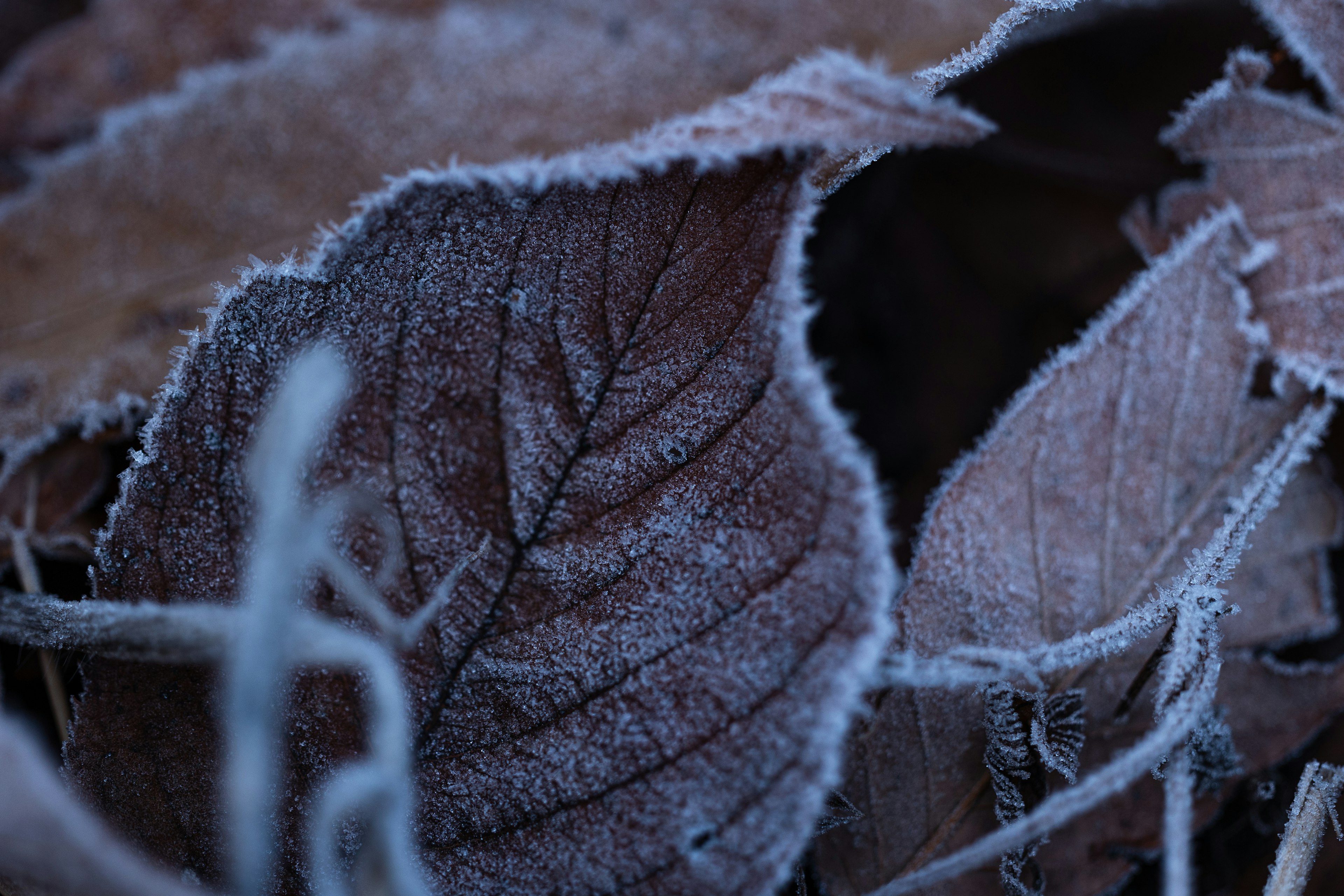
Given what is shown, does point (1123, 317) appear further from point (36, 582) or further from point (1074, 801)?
point (36, 582)

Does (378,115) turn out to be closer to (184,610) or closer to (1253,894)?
(184,610)

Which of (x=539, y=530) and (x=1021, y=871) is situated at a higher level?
(x=539, y=530)

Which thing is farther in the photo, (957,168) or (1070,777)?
(957,168)

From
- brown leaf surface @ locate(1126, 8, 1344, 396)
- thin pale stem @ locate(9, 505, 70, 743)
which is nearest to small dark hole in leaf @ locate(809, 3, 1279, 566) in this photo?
brown leaf surface @ locate(1126, 8, 1344, 396)

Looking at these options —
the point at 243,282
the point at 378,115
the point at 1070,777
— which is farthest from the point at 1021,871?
the point at 378,115

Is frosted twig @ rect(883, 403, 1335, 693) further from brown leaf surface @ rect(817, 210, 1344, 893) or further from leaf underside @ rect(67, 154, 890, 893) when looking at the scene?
leaf underside @ rect(67, 154, 890, 893)

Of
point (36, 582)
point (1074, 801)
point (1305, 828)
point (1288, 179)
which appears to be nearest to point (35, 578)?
point (36, 582)
